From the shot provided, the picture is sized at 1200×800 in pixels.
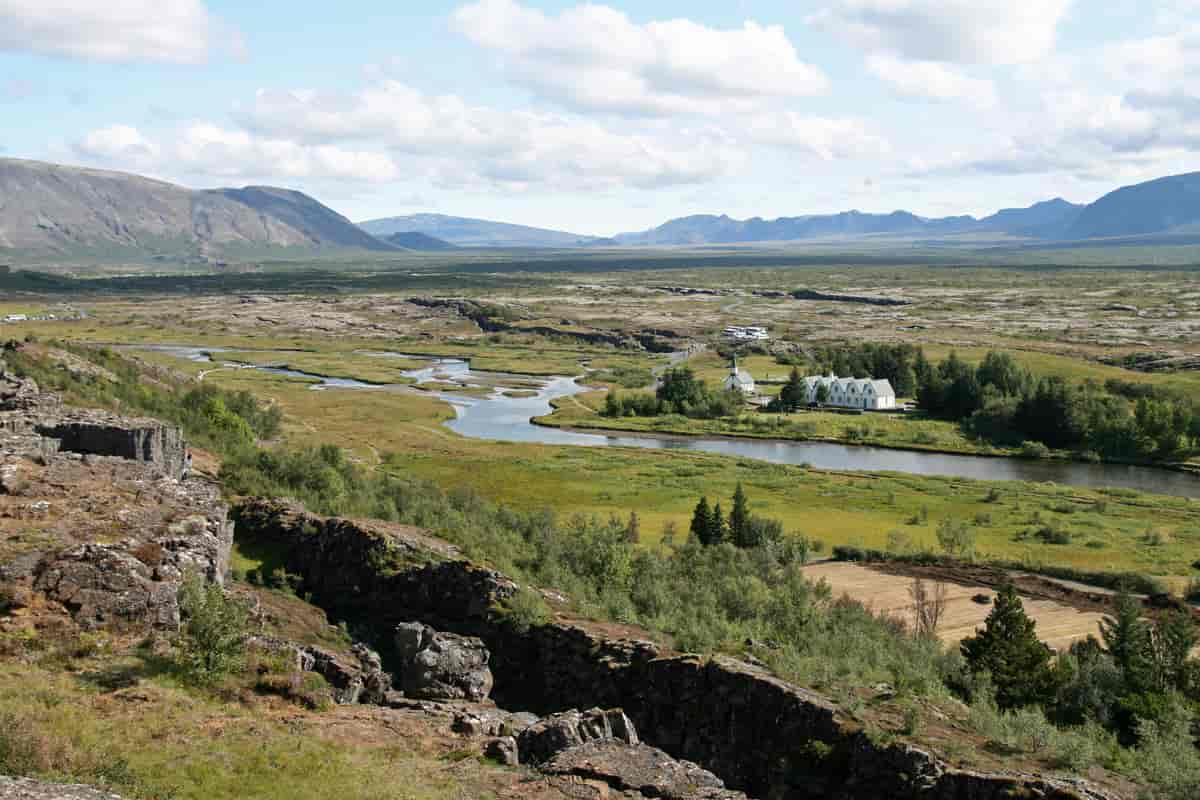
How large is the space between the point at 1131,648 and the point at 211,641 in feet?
100

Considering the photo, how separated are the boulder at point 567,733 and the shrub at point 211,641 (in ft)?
18.2

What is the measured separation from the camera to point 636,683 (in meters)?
22.7

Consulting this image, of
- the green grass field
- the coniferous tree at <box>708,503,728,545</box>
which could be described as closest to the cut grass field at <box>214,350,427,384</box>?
the green grass field

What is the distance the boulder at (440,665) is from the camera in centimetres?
2192

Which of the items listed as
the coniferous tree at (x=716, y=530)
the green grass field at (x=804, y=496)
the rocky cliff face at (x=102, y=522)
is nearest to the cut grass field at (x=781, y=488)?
the green grass field at (x=804, y=496)

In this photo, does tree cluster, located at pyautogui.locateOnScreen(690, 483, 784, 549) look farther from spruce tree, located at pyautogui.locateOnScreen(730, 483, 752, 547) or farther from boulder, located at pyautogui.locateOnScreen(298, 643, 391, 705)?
boulder, located at pyautogui.locateOnScreen(298, 643, 391, 705)

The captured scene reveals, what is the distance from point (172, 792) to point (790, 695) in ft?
38.5

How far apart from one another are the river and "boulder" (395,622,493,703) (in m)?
68.2

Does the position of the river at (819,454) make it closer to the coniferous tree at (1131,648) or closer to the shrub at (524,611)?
the coniferous tree at (1131,648)

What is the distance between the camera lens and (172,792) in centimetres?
1435

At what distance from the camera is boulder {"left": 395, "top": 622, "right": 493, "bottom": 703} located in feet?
71.9

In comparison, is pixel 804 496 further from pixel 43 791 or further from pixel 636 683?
pixel 43 791

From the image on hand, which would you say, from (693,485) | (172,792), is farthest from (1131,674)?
(693,485)

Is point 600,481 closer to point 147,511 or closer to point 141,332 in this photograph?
point 147,511
